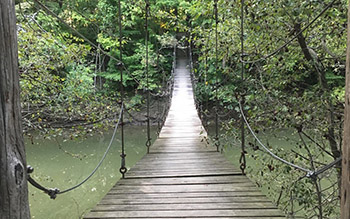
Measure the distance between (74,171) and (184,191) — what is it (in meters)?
4.38

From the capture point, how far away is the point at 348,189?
66 cm

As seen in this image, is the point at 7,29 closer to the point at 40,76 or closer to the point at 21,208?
the point at 21,208

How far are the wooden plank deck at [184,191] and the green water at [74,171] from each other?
1152 mm

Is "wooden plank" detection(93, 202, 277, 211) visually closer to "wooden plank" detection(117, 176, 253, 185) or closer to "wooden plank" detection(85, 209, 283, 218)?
"wooden plank" detection(85, 209, 283, 218)

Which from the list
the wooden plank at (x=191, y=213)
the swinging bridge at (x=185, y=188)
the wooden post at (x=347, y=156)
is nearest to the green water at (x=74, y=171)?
the swinging bridge at (x=185, y=188)

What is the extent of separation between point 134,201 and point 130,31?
8.46 meters

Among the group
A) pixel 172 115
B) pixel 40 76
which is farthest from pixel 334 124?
pixel 172 115

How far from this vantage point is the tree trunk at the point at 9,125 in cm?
58

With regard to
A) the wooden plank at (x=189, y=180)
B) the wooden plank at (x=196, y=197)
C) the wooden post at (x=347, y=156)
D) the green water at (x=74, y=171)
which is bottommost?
the green water at (x=74, y=171)

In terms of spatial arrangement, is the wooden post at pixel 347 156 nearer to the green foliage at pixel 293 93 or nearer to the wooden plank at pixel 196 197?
the wooden plank at pixel 196 197

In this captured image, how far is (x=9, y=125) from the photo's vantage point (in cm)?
60

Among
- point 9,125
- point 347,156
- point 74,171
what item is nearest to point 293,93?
point 347,156

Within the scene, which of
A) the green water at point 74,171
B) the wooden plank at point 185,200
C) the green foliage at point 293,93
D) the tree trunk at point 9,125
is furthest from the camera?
the green water at point 74,171

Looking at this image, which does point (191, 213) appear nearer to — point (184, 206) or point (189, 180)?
point (184, 206)
